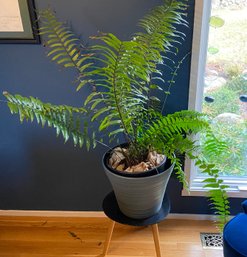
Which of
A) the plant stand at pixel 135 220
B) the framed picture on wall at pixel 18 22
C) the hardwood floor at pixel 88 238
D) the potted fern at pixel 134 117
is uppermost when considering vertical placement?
the framed picture on wall at pixel 18 22

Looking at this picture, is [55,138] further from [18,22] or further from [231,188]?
[231,188]

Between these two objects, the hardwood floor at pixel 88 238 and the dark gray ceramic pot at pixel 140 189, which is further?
the hardwood floor at pixel 88 238

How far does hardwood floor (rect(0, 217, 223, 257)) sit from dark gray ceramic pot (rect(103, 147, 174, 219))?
0.44m

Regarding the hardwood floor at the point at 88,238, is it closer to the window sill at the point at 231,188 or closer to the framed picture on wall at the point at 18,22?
the window sill at the point at 231,188

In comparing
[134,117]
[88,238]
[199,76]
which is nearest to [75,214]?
[88,238]

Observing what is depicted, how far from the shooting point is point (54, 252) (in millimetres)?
1742

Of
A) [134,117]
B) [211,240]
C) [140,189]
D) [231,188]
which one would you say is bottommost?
[211,240]

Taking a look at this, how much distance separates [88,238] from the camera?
5.98 ft

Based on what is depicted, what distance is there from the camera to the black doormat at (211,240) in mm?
1722

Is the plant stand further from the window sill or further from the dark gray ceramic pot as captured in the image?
the window sill

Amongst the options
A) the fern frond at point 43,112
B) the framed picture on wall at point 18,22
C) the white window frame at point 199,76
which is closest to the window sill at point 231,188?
the white window frame at point 199,76

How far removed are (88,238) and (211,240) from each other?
720 mm

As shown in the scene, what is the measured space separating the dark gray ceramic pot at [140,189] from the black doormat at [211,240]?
20.6 inches

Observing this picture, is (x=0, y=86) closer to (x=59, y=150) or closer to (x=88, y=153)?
(x=59, y=150)
